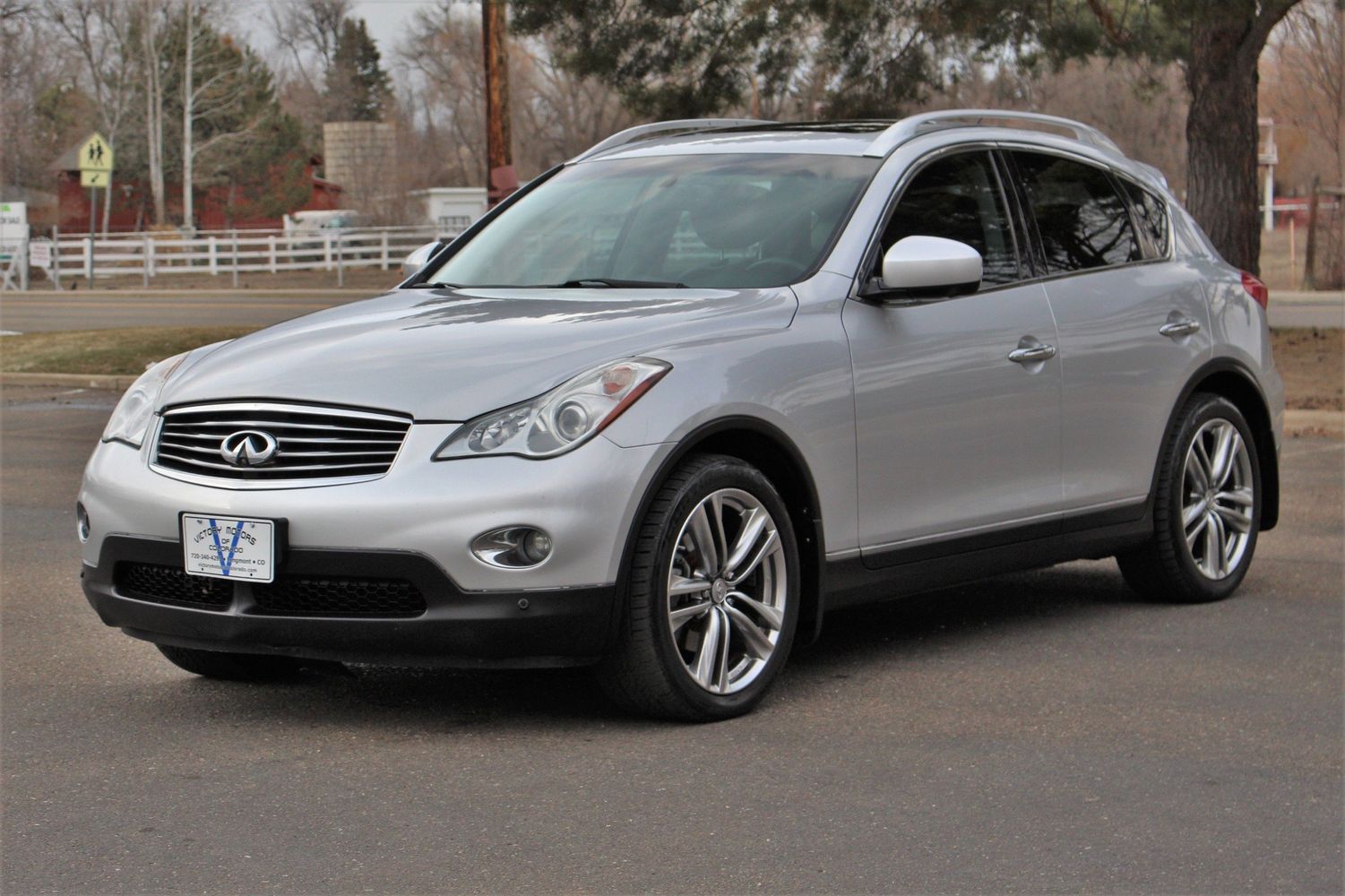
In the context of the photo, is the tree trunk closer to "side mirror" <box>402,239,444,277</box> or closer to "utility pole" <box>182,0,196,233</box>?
"side mirror" <box>402,239,444,277</box>

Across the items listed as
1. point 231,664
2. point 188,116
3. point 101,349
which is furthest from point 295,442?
point 188,116

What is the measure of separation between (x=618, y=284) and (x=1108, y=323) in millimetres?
1941

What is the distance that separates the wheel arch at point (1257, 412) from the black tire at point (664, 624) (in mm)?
2889

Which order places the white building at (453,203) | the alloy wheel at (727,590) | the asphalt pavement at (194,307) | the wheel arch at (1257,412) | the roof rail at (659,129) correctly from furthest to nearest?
the white building at (453,203) → the asphalt pavement at (194,307) → the wheel arch at (1257,412) → the roof rail at (659,129) → the alloy wheel at (727,590)

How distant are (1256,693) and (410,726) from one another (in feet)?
8.60

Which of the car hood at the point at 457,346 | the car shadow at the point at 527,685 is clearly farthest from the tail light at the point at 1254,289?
the car hood at the point at 457,346

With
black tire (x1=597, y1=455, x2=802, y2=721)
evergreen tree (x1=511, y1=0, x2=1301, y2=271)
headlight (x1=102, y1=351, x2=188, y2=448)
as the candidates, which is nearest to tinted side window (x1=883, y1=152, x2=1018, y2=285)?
black tire (x1=597, y1=455, x2=802, y2=721)

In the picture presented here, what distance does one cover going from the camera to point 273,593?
5145 millimetres

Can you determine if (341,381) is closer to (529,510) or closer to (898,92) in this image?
(529,510)

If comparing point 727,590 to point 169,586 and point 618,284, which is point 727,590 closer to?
point 618,284

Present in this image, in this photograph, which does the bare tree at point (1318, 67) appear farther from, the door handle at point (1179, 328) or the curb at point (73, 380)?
the door handle at point (1179, 328)

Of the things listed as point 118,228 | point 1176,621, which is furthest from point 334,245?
point 1176,621

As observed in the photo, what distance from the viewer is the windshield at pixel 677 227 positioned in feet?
20.2

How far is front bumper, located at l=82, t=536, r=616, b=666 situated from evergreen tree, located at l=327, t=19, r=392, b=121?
101293 millimetres
